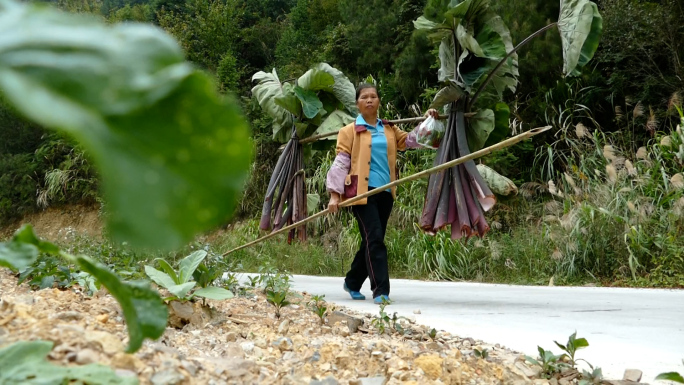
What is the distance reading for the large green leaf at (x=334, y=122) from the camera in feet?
20.7

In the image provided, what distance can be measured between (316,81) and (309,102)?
0.19 meters

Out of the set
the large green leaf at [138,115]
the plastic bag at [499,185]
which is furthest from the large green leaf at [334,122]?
the large green leaf at [138,115]

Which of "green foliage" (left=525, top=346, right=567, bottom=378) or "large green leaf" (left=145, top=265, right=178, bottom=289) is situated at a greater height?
"large green leaf" (left=145, top=265, right=178, bottom=289)

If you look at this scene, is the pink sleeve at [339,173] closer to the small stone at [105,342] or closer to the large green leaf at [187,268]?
the large green leaf at [187,268]

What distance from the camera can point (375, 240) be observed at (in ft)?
15.6

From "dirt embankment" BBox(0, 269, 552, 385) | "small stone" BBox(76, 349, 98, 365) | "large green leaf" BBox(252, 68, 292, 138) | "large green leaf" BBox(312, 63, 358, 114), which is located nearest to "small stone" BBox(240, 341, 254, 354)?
"dirt embankment" BBox(0, 269, 552, 385)

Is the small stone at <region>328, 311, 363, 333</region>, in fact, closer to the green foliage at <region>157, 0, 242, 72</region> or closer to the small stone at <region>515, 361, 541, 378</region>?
the small stone at <region>515, 361, 541, 378</region>

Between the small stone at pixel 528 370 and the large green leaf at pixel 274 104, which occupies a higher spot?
the large green leaf at pixel 274 104

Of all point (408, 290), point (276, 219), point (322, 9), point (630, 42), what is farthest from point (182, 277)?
point (322, 9)

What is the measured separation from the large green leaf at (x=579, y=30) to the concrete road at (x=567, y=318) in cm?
162

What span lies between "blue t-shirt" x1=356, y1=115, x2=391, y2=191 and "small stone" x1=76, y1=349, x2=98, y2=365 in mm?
3563

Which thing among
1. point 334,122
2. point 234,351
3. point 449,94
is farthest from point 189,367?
point 334,122

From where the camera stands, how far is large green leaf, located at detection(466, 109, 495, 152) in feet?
17.5

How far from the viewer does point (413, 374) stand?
2.13 m
